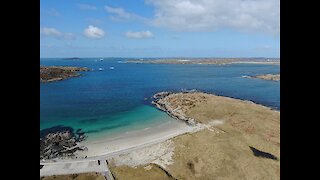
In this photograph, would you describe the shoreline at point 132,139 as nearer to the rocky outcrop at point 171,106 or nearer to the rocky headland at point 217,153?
the rocky outcrop at point 171,106

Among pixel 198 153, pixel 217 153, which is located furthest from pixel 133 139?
pixel 217 153

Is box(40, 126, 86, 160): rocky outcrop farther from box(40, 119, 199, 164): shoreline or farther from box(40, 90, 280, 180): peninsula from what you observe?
box(40, 119, 199, 164): shoreline

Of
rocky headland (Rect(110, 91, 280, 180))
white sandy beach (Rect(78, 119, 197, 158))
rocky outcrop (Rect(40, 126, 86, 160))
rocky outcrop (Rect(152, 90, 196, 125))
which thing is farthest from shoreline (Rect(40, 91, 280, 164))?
rocky headland (Rect(110, 91, 280, 180))

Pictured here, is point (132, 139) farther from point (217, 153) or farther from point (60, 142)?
point (217, 153)

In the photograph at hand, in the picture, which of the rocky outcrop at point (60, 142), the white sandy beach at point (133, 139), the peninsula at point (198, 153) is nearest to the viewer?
the peninsula at point (198, 153)

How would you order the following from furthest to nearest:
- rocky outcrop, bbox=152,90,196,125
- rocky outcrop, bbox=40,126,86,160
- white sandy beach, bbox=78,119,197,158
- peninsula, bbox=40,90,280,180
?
rocky outcrop, bbox=152,90,196,125 → white sandy beach, bbox=78,119,197,158 → rocky outcrop, bbox=40,126,86,160 → peninsula, bbox=40,90,280,180

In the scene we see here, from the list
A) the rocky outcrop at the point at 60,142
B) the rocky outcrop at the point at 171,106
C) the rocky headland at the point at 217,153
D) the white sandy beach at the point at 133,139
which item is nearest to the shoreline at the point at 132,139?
the white sandy beach at the point at 133,139
